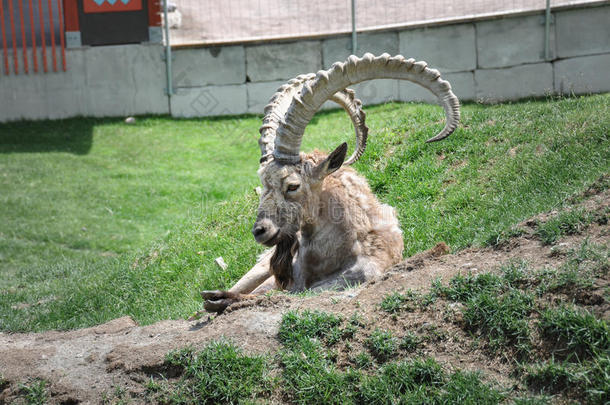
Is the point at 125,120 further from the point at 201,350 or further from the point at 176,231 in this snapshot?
the point at 201,350

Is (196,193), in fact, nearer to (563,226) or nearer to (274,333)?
(274,333)

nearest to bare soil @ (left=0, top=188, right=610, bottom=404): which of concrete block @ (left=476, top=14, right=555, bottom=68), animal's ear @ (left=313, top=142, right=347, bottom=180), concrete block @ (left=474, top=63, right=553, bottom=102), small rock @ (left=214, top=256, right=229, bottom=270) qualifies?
animal's ear @ (left=313, top=142, right=347, bottom=180)

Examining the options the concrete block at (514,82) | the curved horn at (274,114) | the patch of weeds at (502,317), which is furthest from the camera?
the concrete block at (514,82)

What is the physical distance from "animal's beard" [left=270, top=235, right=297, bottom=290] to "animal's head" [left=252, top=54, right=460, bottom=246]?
2 centimetres

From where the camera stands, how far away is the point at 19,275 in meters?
11.6

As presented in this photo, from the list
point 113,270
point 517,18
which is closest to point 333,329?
point 113,270

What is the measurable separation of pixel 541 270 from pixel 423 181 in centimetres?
457

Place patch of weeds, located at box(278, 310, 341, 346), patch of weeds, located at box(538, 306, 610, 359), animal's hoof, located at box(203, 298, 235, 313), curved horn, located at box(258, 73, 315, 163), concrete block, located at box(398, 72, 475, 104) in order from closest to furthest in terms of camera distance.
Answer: patch of weeds, located at box(538, 306, 610, 359) → patch of weeds, located at box(278, 310, 341, 346) → animal's hoof, located at box(203, 298, 235, 313) → curved horn, located at box(258, 73, 315, 163) → concrete block, located at box(398, 72, 475, 104)

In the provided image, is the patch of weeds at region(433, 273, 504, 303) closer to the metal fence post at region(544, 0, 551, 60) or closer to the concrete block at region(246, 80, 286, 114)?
the metal fence post at region(544, 0, 551, 60)

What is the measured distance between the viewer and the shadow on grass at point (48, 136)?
17.3 metres

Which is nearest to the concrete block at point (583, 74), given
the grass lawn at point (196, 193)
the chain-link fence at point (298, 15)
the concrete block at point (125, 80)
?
the chain-link fence at point (298, 15)

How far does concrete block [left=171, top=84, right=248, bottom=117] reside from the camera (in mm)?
18234

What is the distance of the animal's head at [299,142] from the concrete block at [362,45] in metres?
10.6

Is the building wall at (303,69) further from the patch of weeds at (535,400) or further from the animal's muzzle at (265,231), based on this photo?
the patch of weeds at (535,400)
